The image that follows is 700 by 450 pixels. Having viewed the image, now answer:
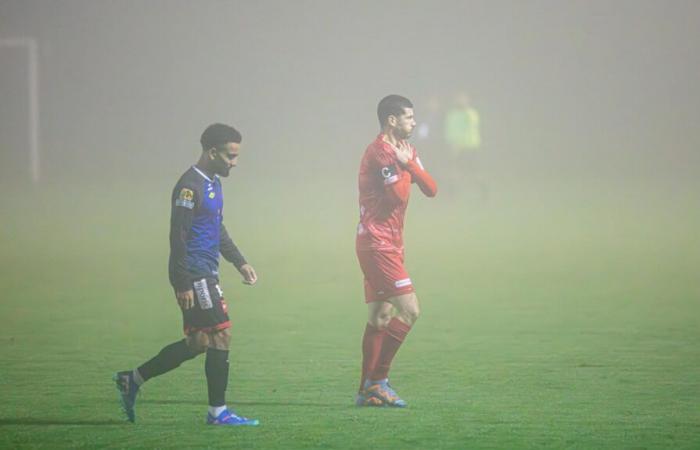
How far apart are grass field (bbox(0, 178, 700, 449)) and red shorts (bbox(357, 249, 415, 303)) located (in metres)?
0.52

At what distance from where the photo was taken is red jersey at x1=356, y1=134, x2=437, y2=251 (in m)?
6.52

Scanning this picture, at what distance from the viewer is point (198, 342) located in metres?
5.89

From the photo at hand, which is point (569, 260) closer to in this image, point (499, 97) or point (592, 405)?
point (592, 405)

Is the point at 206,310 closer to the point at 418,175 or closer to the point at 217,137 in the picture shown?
the point at 217,137

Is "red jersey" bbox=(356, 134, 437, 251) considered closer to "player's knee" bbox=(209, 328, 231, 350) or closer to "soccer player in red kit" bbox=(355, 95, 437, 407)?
"soccer player in red kit" bbox=(355, 95, 437, 407)

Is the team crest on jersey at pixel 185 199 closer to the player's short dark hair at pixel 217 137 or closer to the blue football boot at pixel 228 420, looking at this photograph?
the player's short dark hair at pixel 217 137

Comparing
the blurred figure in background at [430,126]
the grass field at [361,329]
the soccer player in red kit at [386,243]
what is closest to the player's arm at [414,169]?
the soccer player in red kit at [386,243]

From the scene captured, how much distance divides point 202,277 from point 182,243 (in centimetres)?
18

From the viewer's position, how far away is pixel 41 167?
2544 centimetres

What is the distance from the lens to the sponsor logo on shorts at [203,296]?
5.79m

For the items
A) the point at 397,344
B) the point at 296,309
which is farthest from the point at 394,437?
the point at 296,309

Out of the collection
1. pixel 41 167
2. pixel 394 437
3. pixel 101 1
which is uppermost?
pixel 101 1

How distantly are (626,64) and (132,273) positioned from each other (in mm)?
15001

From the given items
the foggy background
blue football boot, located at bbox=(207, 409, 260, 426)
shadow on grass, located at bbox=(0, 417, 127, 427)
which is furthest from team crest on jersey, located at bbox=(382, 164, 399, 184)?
the foggy background
